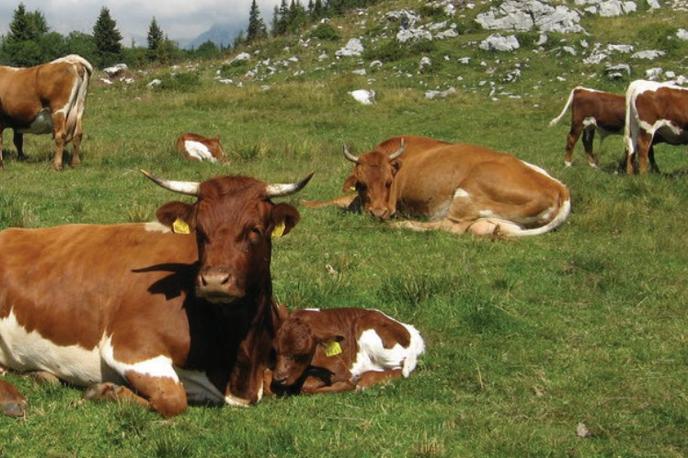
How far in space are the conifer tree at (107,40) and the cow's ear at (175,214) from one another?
8787 centimetres

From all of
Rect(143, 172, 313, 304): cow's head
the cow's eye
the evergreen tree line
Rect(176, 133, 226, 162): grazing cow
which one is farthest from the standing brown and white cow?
the evergreen tree line

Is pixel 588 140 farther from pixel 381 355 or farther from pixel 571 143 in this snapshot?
pixel 381 355

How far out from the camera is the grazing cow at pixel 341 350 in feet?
20.1

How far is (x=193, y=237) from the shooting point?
624 centimetres

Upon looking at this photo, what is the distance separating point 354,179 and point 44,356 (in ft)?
23.2

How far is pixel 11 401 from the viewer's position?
Result: 5469 mm

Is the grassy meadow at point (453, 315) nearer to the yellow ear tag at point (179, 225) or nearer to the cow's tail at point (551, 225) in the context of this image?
the cow's tail at point (551, 225)

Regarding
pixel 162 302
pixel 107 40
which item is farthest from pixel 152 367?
pixel 107 40

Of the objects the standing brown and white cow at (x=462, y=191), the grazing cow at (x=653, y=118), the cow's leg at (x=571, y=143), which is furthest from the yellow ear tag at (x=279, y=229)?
the cow's leg at (x=571, y=143)

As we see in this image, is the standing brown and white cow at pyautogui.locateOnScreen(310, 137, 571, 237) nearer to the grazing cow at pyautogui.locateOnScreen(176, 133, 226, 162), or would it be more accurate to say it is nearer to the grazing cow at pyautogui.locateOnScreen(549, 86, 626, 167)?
the grazing cow at pyautogui.locateOnScreen(176, 133, 226, 162)

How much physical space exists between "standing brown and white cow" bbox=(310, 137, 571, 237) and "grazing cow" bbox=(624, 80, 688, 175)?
483cm

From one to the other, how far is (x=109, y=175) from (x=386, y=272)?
743 centimetres

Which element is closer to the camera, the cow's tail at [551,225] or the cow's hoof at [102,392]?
the cow's hoof at [102,392]

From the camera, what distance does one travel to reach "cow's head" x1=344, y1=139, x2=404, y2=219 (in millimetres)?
11859
